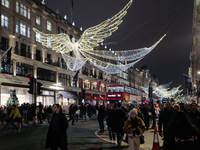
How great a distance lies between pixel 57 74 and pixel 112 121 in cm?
3306

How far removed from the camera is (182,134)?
3744 millimetres

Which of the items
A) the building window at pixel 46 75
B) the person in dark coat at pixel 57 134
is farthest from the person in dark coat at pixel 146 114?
the building window at pixel 46 75

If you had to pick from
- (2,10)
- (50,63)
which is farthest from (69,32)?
(2,10)

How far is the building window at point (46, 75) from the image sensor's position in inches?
1395

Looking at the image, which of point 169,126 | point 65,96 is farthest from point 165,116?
point 65,96

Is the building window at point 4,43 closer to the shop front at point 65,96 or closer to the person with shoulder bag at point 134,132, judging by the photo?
the shop front at point 65,96

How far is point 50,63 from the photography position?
38750mm

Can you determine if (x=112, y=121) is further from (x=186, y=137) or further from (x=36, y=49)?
(x=36, y=49)

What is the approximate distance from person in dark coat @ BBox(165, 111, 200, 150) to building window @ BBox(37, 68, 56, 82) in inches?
1303

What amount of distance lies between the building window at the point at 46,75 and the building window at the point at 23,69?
190 centimetres

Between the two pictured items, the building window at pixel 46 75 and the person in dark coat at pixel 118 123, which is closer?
the person in dark coat at pixel 118 123

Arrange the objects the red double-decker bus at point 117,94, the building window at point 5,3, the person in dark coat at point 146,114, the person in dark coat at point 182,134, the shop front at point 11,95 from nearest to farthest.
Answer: the person in dark coat at point 182,134
the person in dark coat at point 146,114
the shop front at point 11,95
the building window at point 5,3
the red double-decker bus at point 117,94

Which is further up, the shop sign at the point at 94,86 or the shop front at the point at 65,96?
the shop sign at the point at 94,86

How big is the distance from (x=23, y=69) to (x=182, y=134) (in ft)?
101
